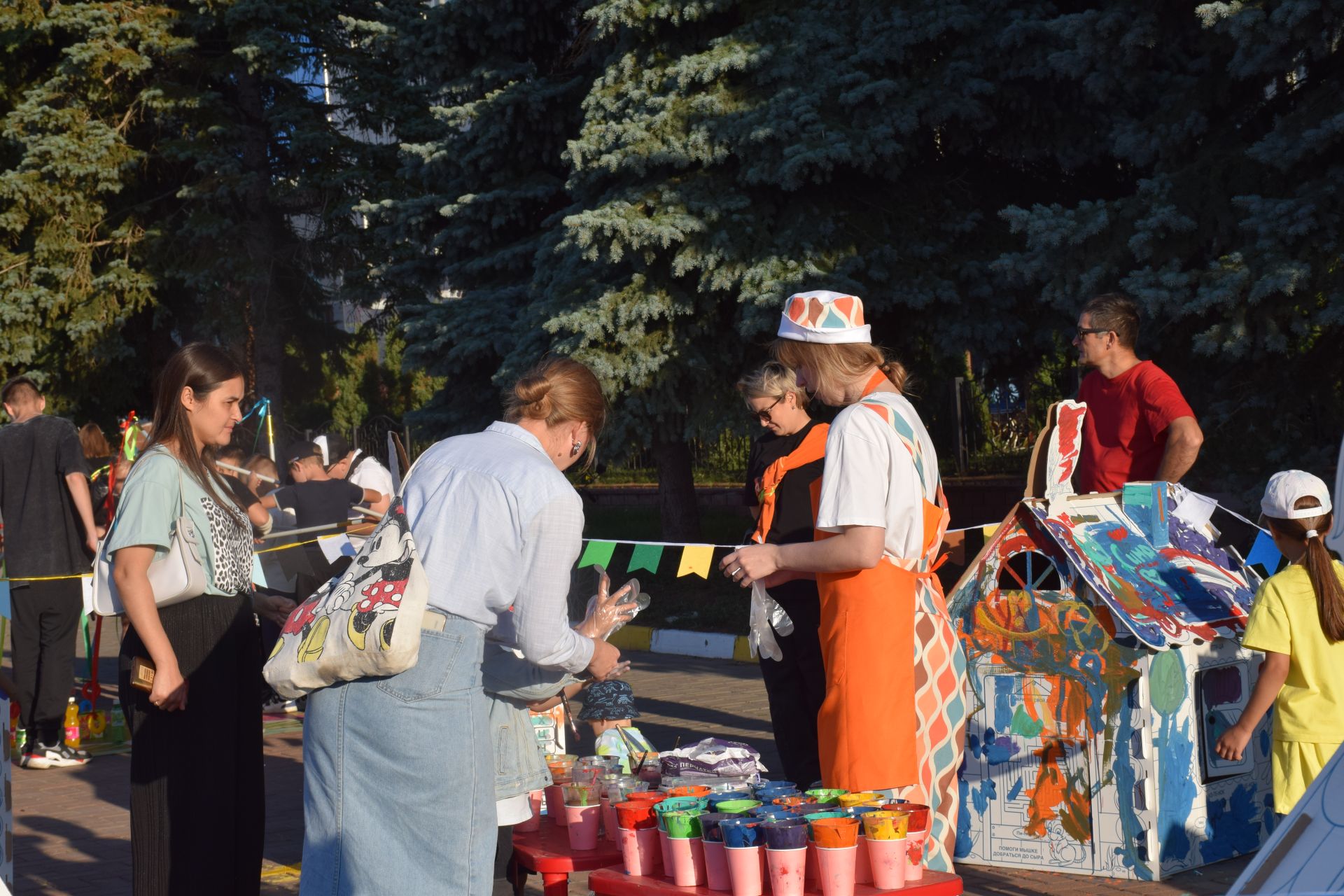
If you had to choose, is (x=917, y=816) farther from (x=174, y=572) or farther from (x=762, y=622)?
(x=174, y=572)

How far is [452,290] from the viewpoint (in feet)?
51.5

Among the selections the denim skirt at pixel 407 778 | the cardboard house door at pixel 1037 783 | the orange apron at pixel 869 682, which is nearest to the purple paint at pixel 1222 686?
the cardboard house door at pixel 1037 783

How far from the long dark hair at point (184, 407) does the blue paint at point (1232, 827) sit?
12.6ft

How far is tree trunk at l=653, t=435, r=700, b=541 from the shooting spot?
1492cm

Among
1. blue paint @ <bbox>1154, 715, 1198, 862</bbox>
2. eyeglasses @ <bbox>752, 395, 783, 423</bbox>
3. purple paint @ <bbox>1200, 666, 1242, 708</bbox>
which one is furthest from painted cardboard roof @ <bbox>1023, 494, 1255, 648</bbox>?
eyeglasses @ <bbox>752, 395, 783, 423</bbox>

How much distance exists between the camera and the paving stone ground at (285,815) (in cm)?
548

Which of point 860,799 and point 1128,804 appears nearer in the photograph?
point 860,799

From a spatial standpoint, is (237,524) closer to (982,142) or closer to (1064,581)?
(1064,581)

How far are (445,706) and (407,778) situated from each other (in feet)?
0.60

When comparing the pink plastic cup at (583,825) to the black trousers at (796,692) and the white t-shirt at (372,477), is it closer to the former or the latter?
the black trousers at (796,692)

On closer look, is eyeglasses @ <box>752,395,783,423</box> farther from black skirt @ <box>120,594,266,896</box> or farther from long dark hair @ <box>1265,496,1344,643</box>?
black skirt @ <box>120,594,266,896</box>

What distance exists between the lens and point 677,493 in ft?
50.1

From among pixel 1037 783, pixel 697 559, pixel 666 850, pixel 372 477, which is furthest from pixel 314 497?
pixel 666 850

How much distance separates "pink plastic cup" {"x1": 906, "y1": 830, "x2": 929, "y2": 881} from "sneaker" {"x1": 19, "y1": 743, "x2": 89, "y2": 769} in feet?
23.4
